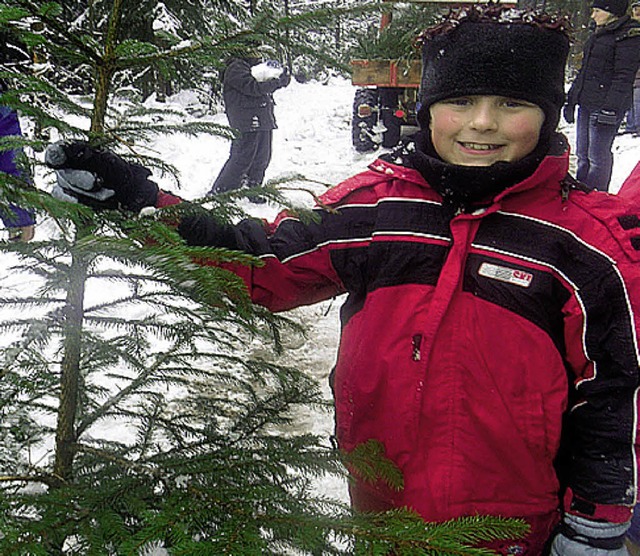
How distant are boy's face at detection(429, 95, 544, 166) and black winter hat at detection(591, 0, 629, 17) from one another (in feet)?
18.5

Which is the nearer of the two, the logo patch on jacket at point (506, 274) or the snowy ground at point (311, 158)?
the logo patch on jacket at point (506, 274)

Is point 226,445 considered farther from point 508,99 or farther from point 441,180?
point 508,99

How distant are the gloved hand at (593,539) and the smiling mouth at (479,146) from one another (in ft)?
3.57

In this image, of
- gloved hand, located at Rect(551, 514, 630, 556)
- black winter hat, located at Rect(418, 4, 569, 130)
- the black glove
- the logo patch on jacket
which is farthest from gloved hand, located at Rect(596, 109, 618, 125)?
the black glove

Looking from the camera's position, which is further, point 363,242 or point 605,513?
point 363,242

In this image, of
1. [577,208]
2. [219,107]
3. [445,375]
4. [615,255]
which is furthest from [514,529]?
[219,107]

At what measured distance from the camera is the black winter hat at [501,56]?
1764mm

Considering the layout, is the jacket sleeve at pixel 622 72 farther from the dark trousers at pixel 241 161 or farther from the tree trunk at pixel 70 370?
the tree trunk at pixel 70 370

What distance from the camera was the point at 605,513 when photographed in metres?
1.75

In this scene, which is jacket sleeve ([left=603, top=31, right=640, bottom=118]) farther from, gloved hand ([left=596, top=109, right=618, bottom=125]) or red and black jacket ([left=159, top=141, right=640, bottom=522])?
red and black jacket ([left=159, top=141, right=640, bottom=522])

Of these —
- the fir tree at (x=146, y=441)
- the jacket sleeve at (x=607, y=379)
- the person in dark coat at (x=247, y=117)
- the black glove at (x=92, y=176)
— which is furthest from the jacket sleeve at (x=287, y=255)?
the person in dark coat at (x=247, y=117)

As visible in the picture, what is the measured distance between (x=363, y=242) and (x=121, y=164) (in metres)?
0.79

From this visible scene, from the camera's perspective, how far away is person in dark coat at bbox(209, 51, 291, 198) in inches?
291

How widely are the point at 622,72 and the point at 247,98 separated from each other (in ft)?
13.7
